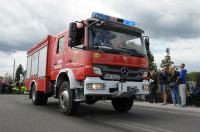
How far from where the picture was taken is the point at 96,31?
33.0 feet

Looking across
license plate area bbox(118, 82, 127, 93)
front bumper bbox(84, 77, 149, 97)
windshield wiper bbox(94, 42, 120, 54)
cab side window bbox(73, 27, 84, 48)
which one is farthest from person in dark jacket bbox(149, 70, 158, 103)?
cab side window bbox(73, 27, 84, 48)

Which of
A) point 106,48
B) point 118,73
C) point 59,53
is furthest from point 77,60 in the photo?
point 59,53

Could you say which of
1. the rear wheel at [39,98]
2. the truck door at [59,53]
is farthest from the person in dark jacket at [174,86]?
the truck door at [59,53]

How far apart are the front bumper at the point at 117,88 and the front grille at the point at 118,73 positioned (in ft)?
0.41

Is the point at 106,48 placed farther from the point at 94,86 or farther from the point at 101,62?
the point at 94,86

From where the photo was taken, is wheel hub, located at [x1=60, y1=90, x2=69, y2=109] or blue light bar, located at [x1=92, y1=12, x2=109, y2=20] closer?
blue light bar, located at [x1=92, y1=12, x2=109, y2=20]

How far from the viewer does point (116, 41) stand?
10.2 m

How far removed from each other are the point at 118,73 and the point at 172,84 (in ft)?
20.1

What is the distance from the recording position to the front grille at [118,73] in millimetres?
9789

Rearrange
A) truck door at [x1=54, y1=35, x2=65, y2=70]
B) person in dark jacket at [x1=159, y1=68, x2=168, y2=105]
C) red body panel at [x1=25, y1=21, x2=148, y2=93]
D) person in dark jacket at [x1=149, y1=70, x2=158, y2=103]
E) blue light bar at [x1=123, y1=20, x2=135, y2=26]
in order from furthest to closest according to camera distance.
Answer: person in dark jacket at [x1=149, y1=70, x2=158, y2=103], person in dark jacket at [x1=159, y1=68, x2=168, y2=105], truck door at [x1=54, y1=35, x2=65, y2=70], blue light bar at [x1=123, y1=20, x2=135, y2=26], red body panel at [x1=25, y1=21, x2=148, y2=93]

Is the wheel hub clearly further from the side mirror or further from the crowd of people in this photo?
the crowd of people

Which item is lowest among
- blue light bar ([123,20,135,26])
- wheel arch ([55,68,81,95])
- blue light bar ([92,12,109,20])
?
wheel arch ([55,68,81,95])

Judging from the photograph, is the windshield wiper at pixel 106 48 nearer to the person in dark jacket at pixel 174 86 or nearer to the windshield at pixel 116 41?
the windshield at pixel 116 41

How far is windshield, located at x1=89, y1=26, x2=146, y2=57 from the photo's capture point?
9.91 metres
